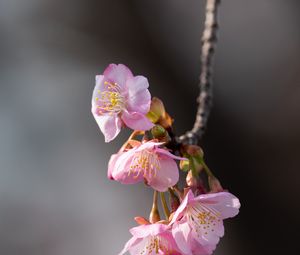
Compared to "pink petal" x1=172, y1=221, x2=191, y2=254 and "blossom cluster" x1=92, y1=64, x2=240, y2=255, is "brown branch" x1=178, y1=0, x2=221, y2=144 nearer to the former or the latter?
"blossom cluster" x1=92, y1=64, x2=240, y2=255

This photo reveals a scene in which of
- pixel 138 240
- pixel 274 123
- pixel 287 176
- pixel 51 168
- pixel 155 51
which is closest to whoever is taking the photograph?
pixel 138 240

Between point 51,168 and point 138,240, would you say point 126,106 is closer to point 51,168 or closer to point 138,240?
point 138,240

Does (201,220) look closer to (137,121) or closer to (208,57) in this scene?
(137,121)

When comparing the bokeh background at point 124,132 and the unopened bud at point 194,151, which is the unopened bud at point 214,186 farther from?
the bokeh background at point 124,132

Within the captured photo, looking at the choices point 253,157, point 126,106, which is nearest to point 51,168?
point 253,157

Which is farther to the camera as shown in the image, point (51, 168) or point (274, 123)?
point (51, 168)

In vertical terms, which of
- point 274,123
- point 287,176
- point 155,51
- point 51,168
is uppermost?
point 155,51

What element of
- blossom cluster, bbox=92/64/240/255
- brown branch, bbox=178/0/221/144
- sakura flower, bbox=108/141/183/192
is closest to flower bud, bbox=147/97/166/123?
blossom cluster, bbox=92/64/240/255
